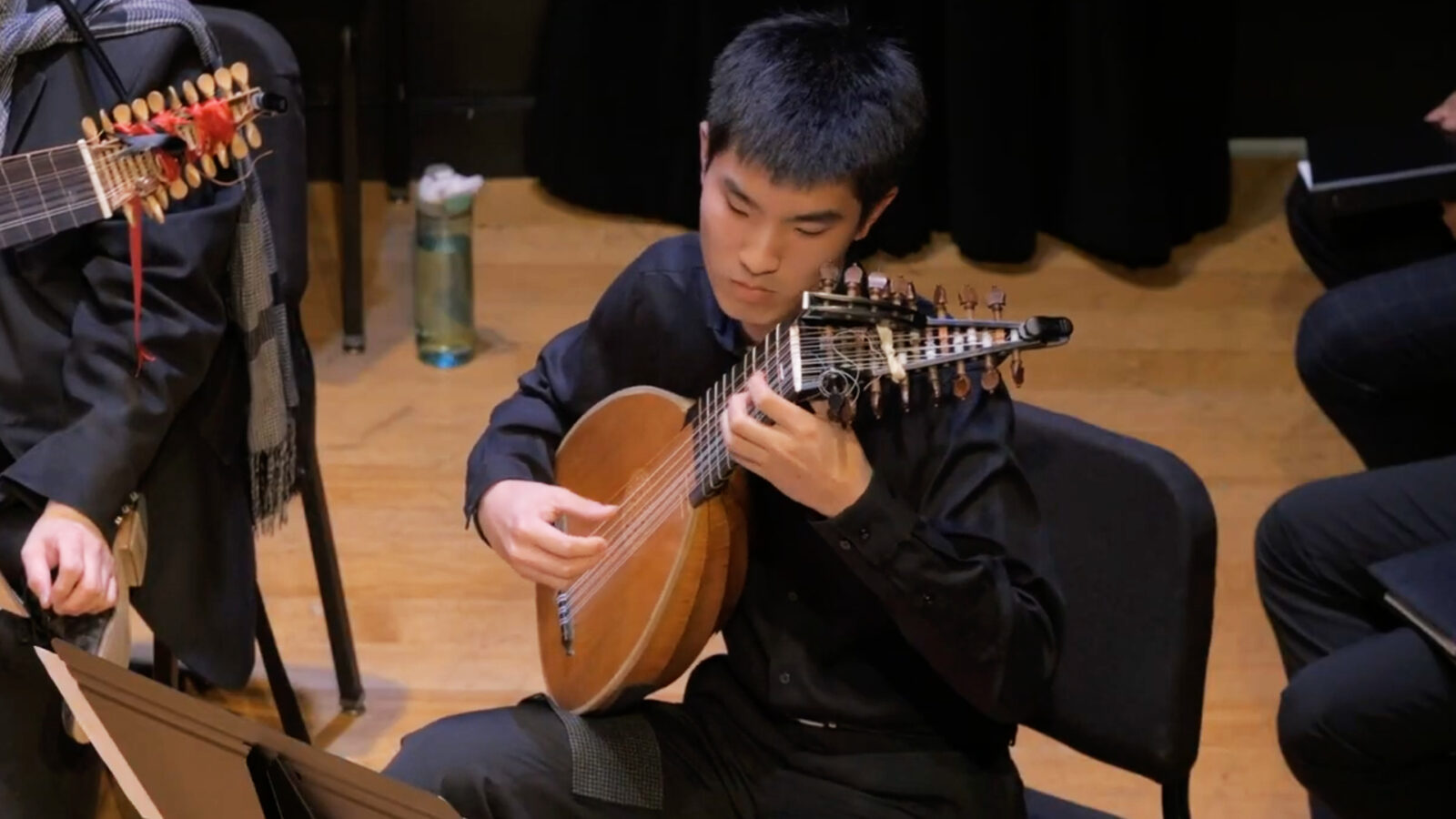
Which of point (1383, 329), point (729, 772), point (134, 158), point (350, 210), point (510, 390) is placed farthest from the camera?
point (350, 210)

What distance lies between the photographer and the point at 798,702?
1.51 meters

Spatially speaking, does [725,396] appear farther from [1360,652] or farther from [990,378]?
[1360,652]

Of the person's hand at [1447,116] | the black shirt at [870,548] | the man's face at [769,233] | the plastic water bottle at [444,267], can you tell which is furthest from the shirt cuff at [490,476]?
the plastic water bottle at [444,267]

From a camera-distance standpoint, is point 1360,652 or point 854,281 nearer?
point 854,281

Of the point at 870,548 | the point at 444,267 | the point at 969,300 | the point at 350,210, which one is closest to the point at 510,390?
the point at 444,267

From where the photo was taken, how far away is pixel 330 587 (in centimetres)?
226

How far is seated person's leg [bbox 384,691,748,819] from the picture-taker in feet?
4.87

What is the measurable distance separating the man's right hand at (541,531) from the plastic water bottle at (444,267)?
160 centimetres

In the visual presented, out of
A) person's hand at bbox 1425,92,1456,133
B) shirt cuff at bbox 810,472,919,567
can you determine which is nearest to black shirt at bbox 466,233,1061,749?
shirt cuff at bbox 810,472,919,567

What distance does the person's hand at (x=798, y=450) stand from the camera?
129 centimetres

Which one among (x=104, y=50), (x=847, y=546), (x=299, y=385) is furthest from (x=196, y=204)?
(x=847, y=546)

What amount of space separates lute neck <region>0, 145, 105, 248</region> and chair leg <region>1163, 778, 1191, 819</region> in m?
1.14

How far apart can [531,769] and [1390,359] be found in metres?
1.31

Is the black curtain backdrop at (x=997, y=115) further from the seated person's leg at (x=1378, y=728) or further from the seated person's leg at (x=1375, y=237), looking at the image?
the seated person's leg at (x=1378, y=728)
